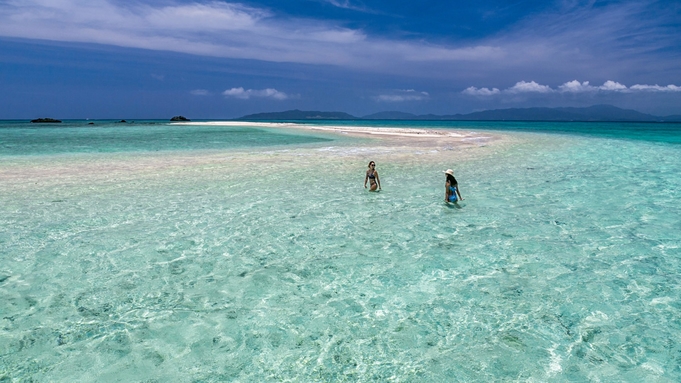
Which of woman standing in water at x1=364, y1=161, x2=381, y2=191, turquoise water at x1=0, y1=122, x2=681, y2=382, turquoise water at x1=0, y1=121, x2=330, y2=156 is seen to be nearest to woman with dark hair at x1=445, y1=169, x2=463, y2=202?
turquoise water at x1=0, y1=122, x2=681, y2=382

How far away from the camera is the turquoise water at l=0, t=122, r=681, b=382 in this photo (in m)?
4.66

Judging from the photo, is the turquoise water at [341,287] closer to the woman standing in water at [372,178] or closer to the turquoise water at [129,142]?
the woman standing in water at [372,178]

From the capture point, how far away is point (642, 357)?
470cm

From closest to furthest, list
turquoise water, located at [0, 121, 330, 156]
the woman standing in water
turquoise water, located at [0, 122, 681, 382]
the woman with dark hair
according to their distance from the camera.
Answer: turquoise water, located at [0, 122, 681, 382] < the woman with dark hair < the woman standing in water < turquoise water, located at [0, 121, 330, 156]

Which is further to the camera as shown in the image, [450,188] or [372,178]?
[372,178]

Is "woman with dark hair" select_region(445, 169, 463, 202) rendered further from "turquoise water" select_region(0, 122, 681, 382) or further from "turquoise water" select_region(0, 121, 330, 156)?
"turquoise water" select_region(0, 121, 330, 156)

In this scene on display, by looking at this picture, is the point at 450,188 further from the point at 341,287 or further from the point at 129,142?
the point at 129,142

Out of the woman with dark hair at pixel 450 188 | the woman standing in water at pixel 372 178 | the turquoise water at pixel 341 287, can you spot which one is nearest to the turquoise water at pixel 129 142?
the turquoise water at pixel 341 287

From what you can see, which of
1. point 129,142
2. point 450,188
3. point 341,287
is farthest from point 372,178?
point 129,142

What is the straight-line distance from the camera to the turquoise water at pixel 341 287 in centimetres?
466

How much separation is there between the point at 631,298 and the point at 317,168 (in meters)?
14.7

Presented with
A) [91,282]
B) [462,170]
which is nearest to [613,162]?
[462,170]

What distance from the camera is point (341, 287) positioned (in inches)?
256

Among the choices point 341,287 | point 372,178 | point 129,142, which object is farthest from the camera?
point 129,142
